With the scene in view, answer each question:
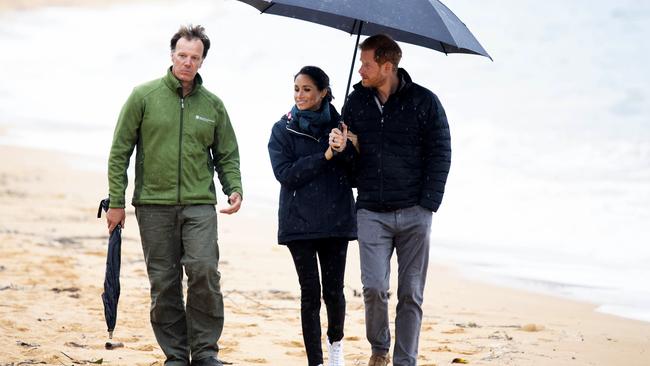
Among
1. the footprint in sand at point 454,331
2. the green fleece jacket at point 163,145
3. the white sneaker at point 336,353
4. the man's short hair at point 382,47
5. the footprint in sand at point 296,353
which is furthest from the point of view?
the footprint in sand at point 454,331

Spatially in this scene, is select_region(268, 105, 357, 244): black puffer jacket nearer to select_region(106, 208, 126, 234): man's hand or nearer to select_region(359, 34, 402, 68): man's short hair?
select_region(359, 34, 402, 68): man's short hair

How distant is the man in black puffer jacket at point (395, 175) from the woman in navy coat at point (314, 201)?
11cm

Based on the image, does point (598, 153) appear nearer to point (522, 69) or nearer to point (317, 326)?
point (522, 69)

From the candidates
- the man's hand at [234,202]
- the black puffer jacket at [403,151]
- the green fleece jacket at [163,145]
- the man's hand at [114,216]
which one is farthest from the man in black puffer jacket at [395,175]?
the man's hand at [114,216]

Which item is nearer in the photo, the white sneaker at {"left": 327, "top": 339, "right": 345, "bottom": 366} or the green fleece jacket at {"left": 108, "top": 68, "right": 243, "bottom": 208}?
the green fleece jacket at {"left": 108, "top": 68, "right": 243, "bottom": 208}

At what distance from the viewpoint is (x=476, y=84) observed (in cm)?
3503

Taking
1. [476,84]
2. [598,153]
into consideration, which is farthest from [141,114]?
[476,84]

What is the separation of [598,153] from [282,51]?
19394 mm

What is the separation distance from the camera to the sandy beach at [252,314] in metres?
6.28

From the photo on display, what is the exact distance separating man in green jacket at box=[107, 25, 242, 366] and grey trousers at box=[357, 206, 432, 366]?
29.0 inches

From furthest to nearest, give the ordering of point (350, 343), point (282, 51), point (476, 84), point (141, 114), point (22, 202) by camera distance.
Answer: point (282, 51) → point (476, 84) → point (22, 202) → point (350, 343) → point (141, 114)

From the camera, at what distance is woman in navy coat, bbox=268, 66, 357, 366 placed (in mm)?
5262

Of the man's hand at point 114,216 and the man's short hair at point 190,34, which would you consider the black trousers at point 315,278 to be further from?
the man's short hair at point 190,34

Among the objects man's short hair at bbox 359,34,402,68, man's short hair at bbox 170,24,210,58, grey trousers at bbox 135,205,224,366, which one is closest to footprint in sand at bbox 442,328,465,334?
grey trousers at bbox 135,205,224,366
